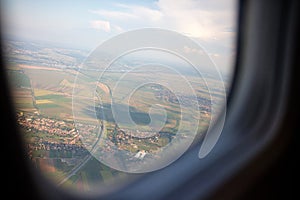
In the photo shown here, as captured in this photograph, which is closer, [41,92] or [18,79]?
[18,79]

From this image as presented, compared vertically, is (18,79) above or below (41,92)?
above

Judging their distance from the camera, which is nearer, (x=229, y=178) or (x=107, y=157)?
(x=107, y=157)

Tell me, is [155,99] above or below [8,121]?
below

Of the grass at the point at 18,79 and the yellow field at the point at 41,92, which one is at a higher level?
the grass at the point at 18,79

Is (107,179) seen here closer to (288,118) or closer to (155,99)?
(155,99)

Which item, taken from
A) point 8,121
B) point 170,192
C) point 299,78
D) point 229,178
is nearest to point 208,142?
point 229,178

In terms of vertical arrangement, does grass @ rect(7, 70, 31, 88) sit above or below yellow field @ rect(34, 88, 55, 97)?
above

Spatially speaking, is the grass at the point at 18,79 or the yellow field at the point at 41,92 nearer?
the grass at the point at 18,79

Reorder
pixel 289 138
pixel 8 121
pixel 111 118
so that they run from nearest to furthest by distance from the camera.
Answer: pixel 8 121 < pixel 111 118 < pixel 289 138

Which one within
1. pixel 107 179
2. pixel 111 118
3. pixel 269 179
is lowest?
pixel 269 179

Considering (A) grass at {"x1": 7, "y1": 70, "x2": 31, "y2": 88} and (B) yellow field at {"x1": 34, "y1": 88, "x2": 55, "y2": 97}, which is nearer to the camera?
(A) grass at {"x1": 7, "y1": 70, "x2": 31, "y2": 88}

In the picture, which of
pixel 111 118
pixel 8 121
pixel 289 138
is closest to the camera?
pixel 8 121
